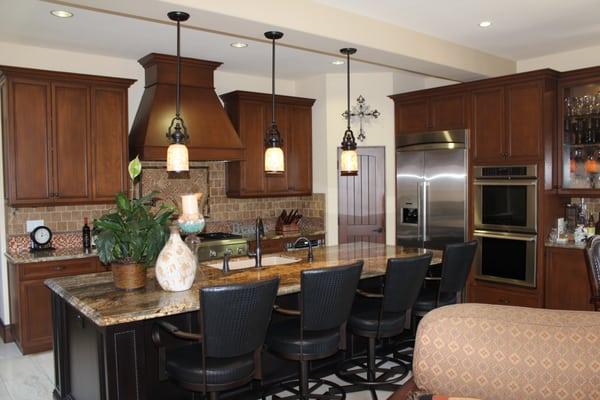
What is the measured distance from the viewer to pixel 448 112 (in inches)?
232

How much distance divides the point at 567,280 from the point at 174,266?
3911 millimetres

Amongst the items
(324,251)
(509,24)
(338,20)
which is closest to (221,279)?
(324,251)

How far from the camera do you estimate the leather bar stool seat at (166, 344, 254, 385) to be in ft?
8.50

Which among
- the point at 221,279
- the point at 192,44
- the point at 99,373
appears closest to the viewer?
the point at 99,373

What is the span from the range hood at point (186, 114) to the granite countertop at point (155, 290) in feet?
5.87

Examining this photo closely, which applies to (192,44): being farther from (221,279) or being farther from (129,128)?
(221,279)

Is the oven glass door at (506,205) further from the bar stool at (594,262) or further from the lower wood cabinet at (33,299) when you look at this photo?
the lower wood cabinet at (33,299)

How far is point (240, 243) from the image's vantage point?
Answer: 5.82m

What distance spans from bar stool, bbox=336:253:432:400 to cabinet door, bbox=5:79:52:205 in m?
3.20

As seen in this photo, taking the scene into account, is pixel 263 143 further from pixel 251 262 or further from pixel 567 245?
pixel 567 245

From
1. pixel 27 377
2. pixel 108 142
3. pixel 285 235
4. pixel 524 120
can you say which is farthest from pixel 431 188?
pixel 27 377

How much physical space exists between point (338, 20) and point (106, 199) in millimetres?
2889

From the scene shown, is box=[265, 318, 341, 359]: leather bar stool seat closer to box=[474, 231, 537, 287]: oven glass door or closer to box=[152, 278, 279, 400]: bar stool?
box=[152, 278, 279, 400]: bar stool

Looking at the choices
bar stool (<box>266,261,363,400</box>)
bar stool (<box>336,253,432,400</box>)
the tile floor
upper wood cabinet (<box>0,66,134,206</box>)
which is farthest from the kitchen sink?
upper wood cabinet (<box>0,66,134,206</box>)
